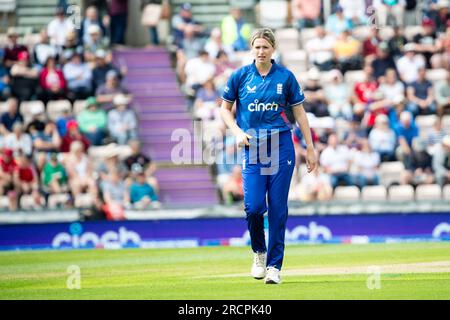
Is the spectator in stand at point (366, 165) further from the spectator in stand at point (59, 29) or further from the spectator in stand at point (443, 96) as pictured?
the spectator in stand at point (59, 29)

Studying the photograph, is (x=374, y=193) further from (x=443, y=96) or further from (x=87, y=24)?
(x=87, y=24)

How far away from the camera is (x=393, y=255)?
15789 millimetres

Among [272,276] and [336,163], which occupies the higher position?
[336,163]

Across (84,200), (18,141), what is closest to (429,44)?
(84,200)

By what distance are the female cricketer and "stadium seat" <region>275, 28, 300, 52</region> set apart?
1233 centimetres

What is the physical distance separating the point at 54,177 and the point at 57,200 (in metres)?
0.41

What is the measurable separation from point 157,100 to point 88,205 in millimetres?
3993

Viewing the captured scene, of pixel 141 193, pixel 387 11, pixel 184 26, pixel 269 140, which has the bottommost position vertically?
pixel 141 193

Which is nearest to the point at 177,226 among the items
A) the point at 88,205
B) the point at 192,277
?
the point at 88,205

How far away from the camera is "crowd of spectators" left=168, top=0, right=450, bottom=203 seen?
21359 millimetres

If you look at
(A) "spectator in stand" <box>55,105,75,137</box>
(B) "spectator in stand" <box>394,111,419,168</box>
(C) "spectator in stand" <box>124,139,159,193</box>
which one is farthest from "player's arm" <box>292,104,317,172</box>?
(A) "spectator in stand" <box>55,105,75,137</box>

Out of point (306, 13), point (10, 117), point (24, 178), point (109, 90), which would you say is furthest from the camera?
point (306, 13)

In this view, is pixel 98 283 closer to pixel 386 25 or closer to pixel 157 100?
pixel 157 100

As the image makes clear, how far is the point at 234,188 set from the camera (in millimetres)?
20984
